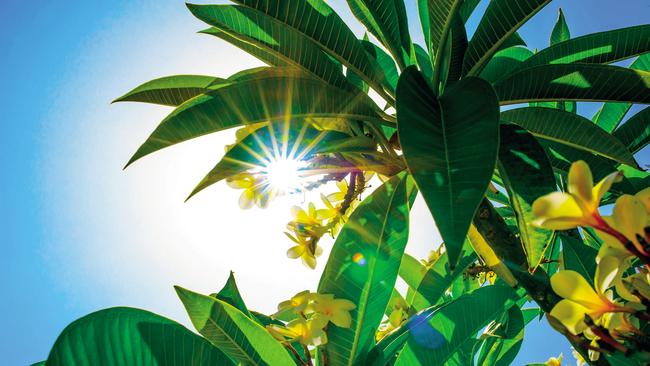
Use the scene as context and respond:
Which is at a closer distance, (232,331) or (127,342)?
(127,342)

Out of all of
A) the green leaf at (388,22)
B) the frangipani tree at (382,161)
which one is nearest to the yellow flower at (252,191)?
the frangipani tree at (382,161)

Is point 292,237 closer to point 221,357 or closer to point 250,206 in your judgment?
point 250,206

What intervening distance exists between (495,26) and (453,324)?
70 cm

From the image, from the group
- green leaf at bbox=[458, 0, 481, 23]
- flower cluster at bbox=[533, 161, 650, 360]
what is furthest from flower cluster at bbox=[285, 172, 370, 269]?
flower cluster at bbox=[533, 161, 650, 360]

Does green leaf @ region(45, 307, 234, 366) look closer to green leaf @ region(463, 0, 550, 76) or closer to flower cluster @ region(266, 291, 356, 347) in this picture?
flower cluster @ region(266, 291, 356, 347)

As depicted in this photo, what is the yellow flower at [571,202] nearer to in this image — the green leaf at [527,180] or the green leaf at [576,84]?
the green leaf at [527,180]

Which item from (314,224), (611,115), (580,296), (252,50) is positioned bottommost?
(580,296)

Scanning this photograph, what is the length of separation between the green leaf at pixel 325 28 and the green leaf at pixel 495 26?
243mm

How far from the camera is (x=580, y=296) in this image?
1.31 feet

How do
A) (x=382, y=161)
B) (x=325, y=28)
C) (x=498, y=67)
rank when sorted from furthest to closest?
(x=498, y=67) → (x=382, y=161) → (x=325, y=28)

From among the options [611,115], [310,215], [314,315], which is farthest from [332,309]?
[611,115]

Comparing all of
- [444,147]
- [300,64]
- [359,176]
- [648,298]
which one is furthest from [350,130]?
[648,298]

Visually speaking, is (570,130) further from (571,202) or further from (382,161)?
(571,202)

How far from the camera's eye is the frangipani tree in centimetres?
74
